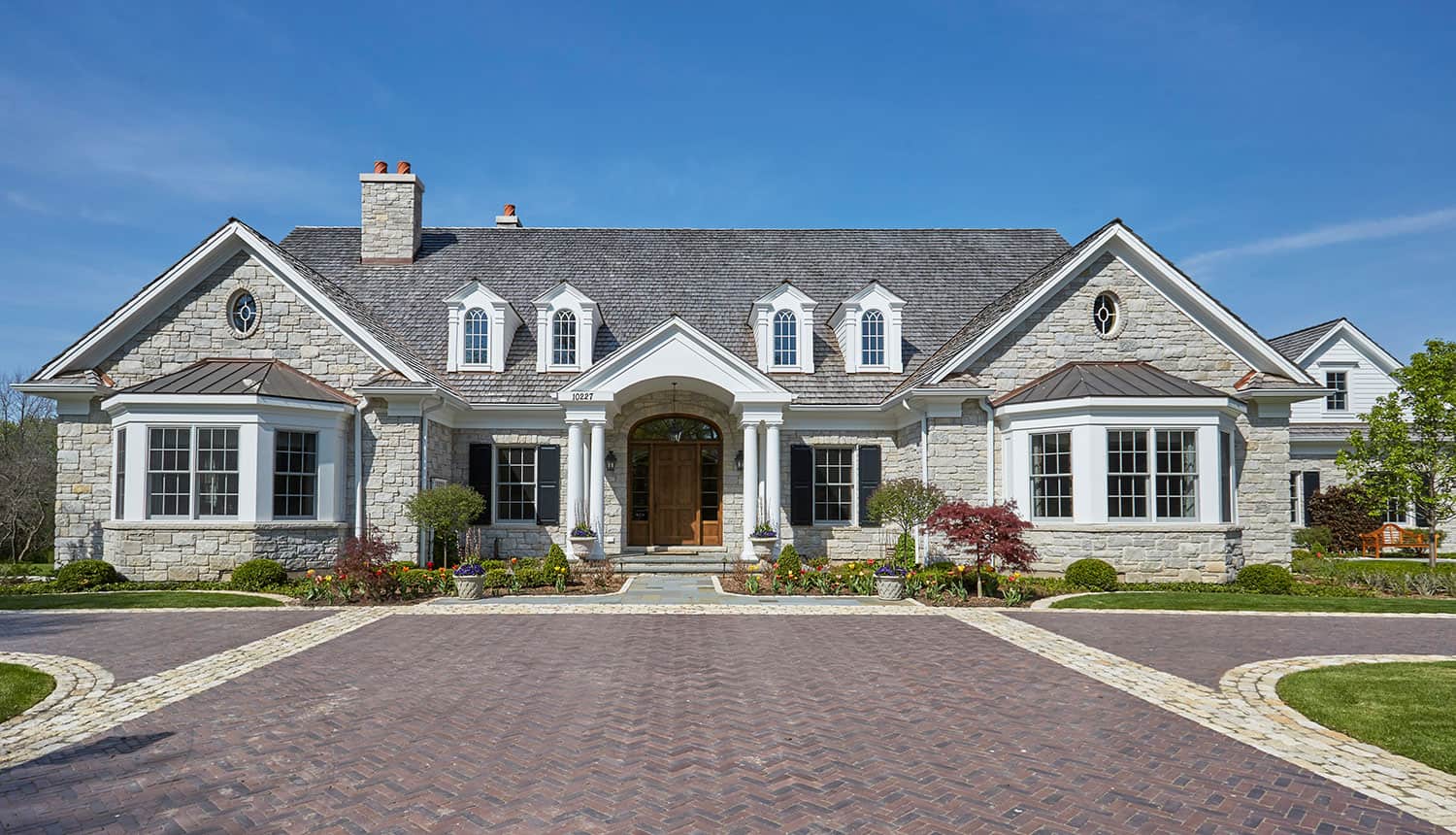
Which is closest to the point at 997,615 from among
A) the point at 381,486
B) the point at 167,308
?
the point at 381,486

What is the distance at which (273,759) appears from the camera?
6.16 m

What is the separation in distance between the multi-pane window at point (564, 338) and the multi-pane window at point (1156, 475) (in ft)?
41.1

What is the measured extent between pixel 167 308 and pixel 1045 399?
1894cm

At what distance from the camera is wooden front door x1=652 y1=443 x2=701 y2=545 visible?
21.3 m

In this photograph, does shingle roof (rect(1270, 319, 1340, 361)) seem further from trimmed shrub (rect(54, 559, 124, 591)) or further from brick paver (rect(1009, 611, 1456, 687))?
trimmed shrub (rect(54, 559, 124, 591))

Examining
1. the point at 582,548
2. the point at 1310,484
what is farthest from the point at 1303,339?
the point at 582,548

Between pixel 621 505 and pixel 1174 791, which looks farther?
pixel 621 505

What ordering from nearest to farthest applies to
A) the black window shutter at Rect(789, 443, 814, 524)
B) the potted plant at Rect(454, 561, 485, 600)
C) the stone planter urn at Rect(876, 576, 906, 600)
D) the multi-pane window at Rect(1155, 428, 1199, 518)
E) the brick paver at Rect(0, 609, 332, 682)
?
the brick paver at Rect(0, 609, 332, 682)
the potted plant at Rect(454, 561, 485, 600)
the stone planter urn at Rect(876, 576, 906, 600)
the multi-pane window at Rect(1155, 428, 1199, 518)
the black window shutter at Rect(789, 443, 814, 524)

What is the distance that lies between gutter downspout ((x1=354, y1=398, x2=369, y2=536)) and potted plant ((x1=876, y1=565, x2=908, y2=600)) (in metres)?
10.8

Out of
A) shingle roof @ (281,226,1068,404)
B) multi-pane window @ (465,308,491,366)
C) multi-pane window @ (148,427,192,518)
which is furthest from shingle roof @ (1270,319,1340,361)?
multi-pane window @ (148,427,192,518)

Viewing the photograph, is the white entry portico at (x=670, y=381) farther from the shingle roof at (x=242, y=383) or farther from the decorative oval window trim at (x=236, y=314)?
the decorative oval window trim at (x=236, y=314)

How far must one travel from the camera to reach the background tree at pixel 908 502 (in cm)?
1716

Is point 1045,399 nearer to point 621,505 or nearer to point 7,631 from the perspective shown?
point 621,505

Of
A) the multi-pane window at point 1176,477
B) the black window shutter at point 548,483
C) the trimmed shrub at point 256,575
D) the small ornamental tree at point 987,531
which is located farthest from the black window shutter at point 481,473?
the multi-pane window at point 1176,477
